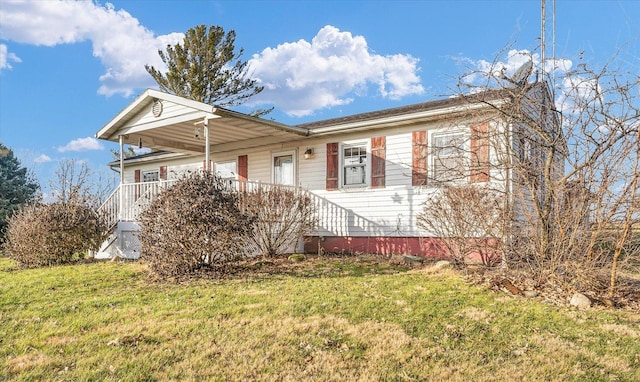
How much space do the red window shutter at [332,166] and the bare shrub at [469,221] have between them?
3.26 m

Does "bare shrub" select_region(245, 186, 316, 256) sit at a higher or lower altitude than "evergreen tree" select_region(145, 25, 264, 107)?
lower

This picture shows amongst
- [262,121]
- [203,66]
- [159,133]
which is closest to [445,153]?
[262,121]

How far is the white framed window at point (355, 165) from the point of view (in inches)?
422

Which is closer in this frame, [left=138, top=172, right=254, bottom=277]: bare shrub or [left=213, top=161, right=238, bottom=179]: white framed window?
[left=138, top=172, right=254, bottom=277]: bare shrub

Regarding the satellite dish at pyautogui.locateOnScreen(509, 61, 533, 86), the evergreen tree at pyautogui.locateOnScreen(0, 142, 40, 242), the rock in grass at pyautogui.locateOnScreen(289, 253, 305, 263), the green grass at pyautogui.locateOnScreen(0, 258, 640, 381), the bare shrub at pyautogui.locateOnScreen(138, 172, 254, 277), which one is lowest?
the green grass at pyautogui.locateOnScreen(0, 258, 640, 381)

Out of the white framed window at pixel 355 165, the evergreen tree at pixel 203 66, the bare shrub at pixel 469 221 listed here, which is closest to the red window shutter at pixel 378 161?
the white framed window at pixel 355 165

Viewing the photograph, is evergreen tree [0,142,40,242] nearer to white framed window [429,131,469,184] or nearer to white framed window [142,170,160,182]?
white framed window [142,170,160,182]

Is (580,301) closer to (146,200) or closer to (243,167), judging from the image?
(146,200)

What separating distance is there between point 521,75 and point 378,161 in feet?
14.2

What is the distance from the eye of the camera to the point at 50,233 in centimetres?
948

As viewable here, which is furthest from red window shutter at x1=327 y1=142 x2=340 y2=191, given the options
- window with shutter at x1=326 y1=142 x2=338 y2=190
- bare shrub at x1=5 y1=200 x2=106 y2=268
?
bare shrub at x1=5 y1=200 x2=106 y2=268

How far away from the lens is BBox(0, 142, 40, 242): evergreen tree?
1619 cm

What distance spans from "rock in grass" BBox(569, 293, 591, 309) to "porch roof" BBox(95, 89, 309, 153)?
22.6 feet

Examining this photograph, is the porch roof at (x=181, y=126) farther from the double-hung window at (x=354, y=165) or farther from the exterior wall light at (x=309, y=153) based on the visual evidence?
the double-hung window at (x=354, y=165)
